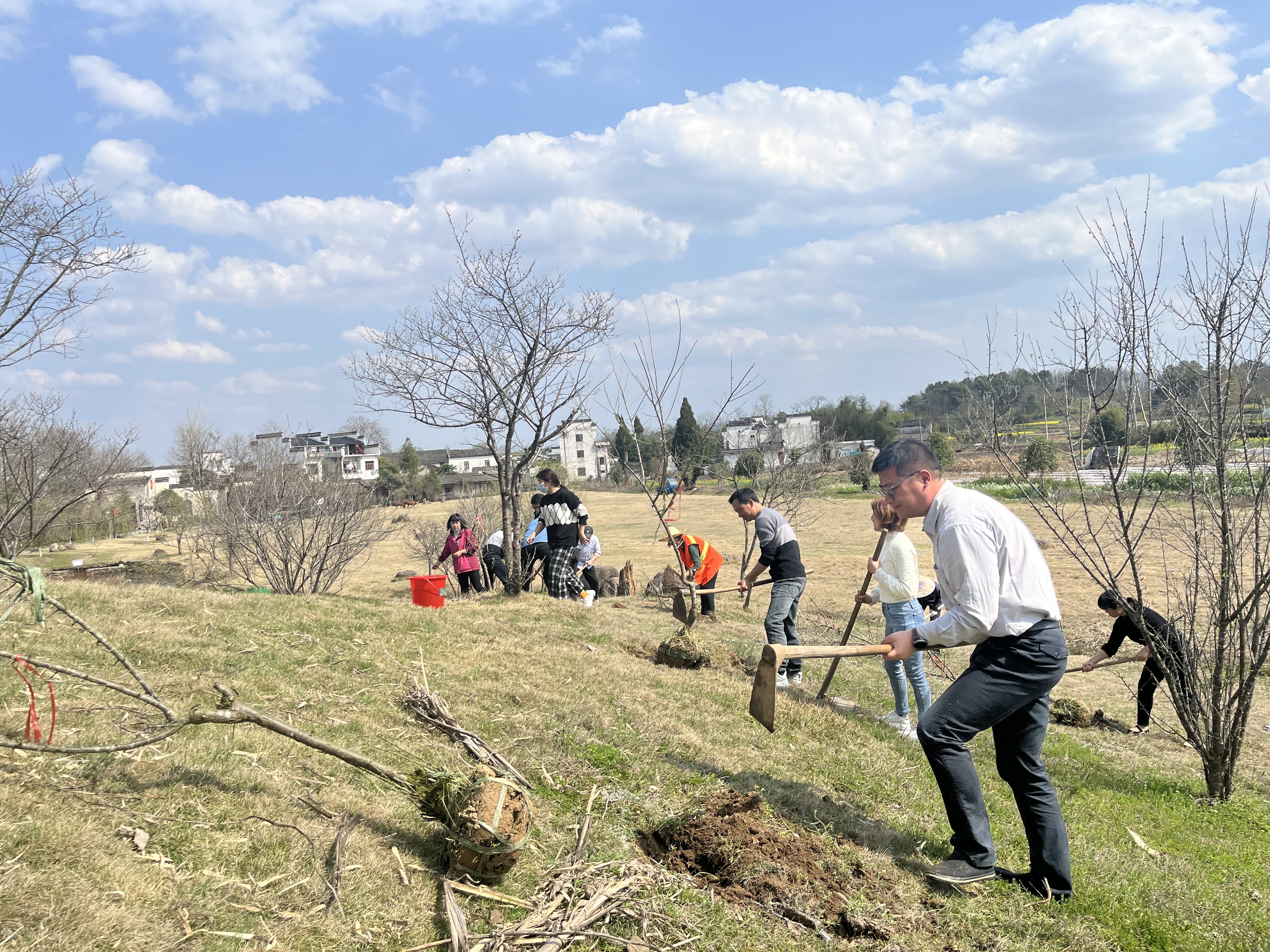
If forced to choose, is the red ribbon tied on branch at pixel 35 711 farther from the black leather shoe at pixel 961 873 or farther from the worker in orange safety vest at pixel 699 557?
the worker in orange safety vest at pixel 699 557

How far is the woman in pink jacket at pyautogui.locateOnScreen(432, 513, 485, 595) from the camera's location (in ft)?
37.2

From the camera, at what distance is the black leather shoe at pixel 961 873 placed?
3.67m

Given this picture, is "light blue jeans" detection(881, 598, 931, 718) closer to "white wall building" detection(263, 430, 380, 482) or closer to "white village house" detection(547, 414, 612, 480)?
"white wall building" detection(263, 430, 380, 482)

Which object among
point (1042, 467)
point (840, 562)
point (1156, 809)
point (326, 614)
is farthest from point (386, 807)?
point (840, 562)

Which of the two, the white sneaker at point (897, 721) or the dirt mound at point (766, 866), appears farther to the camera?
the white sneaker at point (897, 721)

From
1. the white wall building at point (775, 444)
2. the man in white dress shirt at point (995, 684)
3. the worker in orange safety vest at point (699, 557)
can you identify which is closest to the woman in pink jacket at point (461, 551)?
the worker in orange safety vest at point (699, 557)

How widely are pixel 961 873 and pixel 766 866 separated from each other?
0.97 m

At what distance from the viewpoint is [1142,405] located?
20.8ft

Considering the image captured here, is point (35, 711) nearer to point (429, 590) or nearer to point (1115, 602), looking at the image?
point (429, 590)

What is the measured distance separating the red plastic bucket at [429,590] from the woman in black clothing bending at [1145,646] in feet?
22.2

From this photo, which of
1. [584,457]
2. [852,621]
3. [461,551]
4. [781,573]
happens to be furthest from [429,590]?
[584,457]

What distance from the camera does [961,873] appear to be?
3.70 metres

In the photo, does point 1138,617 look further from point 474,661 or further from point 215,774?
point 215,774

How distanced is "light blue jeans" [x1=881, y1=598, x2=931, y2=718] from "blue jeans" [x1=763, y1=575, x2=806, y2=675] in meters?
0.87
